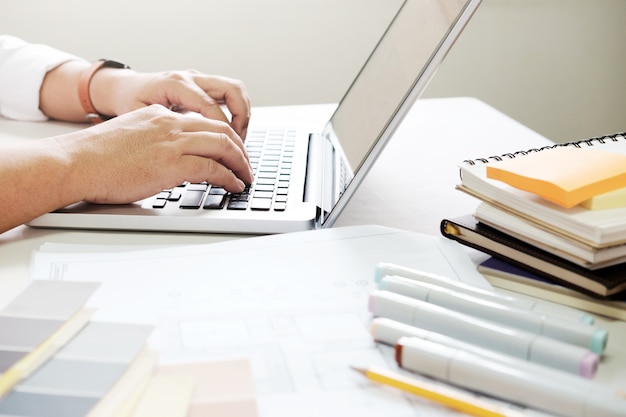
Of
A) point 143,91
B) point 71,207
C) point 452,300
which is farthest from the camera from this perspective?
point 143,91

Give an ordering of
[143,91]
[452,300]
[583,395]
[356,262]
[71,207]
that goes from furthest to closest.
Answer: [143,91]
[71,207]
[356,262]
[452,300]
[583,395]

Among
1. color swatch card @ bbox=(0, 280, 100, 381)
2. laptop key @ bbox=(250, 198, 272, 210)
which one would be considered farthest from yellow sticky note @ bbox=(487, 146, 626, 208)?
color swatch card @ bbox=(0, 280, 100, 381)

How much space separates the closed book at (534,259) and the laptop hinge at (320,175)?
123 millimetres

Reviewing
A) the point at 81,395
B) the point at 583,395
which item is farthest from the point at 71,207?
the point at 583,395

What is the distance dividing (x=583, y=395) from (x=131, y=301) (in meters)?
0.30

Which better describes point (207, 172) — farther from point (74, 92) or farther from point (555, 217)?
point (74, 92)

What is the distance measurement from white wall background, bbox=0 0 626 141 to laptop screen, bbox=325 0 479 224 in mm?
1111

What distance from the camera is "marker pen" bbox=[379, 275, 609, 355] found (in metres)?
0.42

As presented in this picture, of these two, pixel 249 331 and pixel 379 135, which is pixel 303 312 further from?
pixel 379 135

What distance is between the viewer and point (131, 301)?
49 centimetres

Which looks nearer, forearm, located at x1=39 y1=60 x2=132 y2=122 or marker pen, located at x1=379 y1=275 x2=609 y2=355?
marker pen, located at x1=379 y1=275 x2=609 y2=355

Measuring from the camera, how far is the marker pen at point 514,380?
353mm

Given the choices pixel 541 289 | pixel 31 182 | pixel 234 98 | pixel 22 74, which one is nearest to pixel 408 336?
pixel 541 289

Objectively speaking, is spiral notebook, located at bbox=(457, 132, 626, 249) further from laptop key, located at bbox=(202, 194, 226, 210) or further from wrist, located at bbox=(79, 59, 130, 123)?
wrist, located at bbox=(79, 59, 130, 123)
